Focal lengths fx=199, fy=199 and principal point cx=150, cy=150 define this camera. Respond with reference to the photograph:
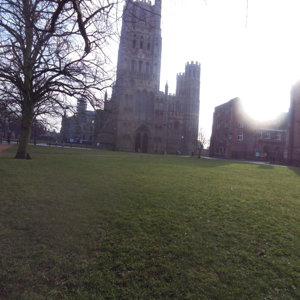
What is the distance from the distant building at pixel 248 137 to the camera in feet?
142

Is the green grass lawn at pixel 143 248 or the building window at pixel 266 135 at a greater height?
the building window at pixel 266 135

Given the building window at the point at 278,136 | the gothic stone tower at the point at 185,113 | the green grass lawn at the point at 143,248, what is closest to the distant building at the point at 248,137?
the building window at the point at 278,136

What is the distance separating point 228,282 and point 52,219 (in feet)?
11.4

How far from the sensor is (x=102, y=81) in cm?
1178

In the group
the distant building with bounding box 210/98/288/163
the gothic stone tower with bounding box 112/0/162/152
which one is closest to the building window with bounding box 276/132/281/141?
the distant building with bounding box 210/98/288/163

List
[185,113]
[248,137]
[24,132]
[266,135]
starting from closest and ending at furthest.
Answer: [24,132], [248,137], [266,135], [185,113]

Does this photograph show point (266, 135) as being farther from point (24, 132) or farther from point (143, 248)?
point (143, 248)

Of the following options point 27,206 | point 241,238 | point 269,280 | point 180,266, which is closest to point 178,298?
point 180,266

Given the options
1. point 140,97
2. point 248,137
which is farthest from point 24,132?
point 140,97

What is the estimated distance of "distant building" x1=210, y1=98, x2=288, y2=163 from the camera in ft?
142

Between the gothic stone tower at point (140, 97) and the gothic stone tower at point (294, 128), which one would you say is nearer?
the gothic stone tower at point (294, 128)

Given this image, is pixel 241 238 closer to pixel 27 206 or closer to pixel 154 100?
pixel 27 206

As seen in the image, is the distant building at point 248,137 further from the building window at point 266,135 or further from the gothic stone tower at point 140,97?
the gothic stone tower at point 140,97

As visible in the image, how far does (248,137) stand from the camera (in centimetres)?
4412
